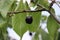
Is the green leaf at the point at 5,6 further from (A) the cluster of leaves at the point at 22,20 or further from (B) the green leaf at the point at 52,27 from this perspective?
(B) the green leaf at the point at 52,27

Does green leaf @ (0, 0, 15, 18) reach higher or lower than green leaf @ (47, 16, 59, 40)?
higher

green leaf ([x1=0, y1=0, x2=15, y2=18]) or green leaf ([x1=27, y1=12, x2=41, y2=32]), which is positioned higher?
green leaf ([x1=0, y1=0, x2=15, y2=18])

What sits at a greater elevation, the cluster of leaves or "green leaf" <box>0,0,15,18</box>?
"green leaf" <box>0,0,15,18</box>

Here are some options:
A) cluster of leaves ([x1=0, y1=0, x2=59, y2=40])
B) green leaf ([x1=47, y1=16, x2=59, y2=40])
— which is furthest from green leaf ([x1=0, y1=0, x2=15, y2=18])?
green leaf ([x1=47, y1=16, x2=59, y2=40])

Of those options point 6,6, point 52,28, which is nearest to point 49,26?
point 52,28

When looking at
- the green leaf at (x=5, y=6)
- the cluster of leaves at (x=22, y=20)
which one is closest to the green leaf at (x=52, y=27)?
the cluster of leaves at (x=22, y=20)

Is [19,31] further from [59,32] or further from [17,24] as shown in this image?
[59,32]

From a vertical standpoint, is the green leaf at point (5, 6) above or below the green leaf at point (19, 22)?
above

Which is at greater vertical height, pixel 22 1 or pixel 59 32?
pixel 22 1

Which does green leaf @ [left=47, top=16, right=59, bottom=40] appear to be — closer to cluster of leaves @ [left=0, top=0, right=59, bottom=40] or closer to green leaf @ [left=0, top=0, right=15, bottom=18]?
cluster of leaves @ [left=0, top=0, right=59, bottom=40]

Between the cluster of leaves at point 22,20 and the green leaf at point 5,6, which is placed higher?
the green leaf at point 5,6

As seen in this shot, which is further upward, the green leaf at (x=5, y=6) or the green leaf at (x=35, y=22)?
the green leaf at (x=5, y=6)
